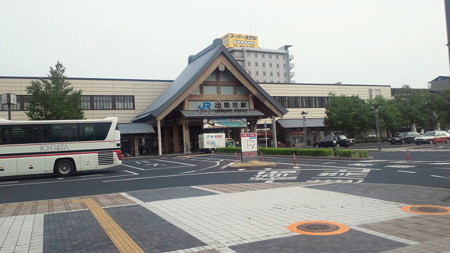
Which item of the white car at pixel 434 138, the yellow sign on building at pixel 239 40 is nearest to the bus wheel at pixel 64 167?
the white car at pixel 434 138

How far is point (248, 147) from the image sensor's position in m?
22.0

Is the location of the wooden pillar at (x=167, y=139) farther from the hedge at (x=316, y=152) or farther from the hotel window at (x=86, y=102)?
the hedge at (x=316, y=152)

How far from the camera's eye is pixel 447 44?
7613 mm

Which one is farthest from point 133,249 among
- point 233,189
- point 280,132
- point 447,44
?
point 280,132

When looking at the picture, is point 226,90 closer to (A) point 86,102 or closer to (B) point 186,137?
(B) point 186,137

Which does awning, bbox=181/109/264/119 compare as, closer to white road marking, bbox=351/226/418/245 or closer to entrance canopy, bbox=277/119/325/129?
entrance canopy, bbox=277/119/325/129

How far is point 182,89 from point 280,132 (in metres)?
21.2

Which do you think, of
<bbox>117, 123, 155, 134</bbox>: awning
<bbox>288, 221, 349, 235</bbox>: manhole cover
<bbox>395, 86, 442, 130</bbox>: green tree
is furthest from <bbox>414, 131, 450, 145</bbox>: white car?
<bbox>288, 221, 349, 235</bbox>: manhole cover

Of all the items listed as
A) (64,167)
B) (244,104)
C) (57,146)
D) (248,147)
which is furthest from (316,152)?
(244,104)

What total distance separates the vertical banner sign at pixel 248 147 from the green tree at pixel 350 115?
29650 mm

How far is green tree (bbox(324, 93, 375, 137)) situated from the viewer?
1895 inches

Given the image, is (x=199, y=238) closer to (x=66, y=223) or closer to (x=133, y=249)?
(x=133, y=249)

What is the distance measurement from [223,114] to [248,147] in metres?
21.6

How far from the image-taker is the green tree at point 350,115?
48125 mm
